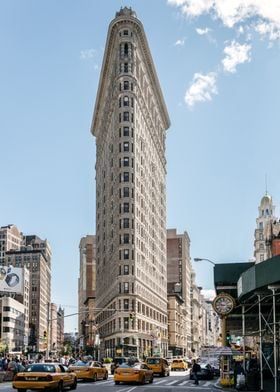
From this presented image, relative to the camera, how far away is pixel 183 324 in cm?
19238

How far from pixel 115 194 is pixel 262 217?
247 ft

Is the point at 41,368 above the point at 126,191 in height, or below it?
below

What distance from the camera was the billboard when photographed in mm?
117938

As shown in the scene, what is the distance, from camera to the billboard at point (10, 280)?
117938 millimetres

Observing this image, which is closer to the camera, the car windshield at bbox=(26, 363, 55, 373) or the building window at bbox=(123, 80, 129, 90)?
the car windshield at bbox=(26, 363, 55, 373)

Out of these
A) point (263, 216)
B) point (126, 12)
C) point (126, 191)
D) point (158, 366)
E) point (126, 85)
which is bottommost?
point (158, 366)

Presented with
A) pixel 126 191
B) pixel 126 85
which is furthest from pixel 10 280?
pixel 126 85

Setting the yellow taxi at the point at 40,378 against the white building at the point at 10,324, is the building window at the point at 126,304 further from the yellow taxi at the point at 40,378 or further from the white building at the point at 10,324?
the yellow taxi at the point at 40,378

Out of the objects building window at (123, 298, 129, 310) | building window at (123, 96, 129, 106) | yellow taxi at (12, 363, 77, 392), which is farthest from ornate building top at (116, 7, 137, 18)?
yellow taxi at (12, 363, 77, 392)

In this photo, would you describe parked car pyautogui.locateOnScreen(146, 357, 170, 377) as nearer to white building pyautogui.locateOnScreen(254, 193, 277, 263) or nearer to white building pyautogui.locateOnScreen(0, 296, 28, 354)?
white building pyautogui.locateOnScreen(254, 193, 277, 263)

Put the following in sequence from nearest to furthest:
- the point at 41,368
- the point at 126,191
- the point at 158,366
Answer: the point at 41,368, the point at 158,366, the point at 126,191

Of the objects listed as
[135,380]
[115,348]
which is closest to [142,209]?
[115,348]

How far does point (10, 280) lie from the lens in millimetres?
119812

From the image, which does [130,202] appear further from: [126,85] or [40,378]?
[40,378]
